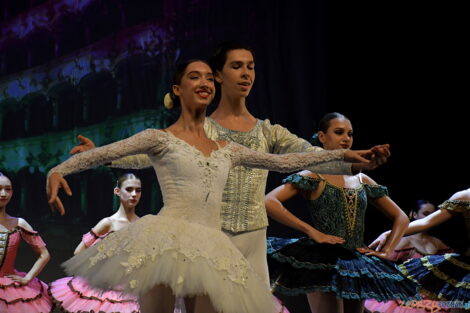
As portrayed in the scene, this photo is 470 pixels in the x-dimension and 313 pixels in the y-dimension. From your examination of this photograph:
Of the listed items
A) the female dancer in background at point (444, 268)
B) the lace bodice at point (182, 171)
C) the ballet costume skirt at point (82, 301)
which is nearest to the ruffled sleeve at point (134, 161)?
the lace bodice at point (182, 171)

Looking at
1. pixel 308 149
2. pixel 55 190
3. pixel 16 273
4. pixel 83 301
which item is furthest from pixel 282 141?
pixel 16 273

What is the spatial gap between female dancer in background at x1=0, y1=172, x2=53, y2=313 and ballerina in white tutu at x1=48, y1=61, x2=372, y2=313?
2.43 meters

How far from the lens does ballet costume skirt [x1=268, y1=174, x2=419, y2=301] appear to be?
305 centimetres

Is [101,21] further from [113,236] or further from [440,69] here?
[113,236]

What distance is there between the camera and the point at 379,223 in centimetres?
536

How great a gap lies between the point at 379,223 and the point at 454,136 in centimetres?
92

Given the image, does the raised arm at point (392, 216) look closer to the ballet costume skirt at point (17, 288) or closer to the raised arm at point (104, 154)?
the raised arm at point (104, 154)

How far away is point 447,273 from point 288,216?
1.05m

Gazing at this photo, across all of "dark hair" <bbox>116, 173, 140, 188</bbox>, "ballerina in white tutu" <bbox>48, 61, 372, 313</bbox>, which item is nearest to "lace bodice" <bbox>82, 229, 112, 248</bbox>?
"dark hair" <bbox>116, 173, 140, 188</bbox>

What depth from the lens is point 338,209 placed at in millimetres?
3365

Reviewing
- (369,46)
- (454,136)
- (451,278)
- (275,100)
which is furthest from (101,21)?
(451,278)

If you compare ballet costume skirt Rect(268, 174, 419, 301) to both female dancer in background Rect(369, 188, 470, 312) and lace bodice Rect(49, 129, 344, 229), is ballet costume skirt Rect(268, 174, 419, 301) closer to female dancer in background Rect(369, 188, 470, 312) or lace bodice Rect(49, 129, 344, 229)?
female dancer in background Rect(369, 188, 470, 312)

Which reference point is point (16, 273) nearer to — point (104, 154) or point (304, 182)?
point (304, 182)

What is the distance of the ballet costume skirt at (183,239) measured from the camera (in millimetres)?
2068
